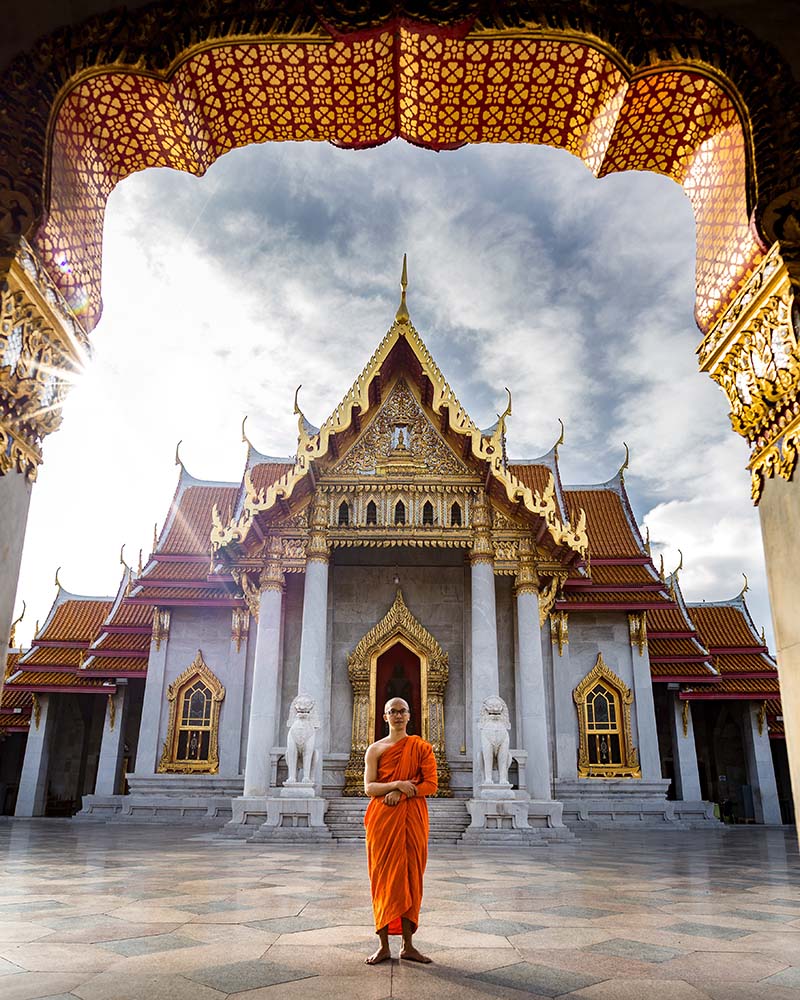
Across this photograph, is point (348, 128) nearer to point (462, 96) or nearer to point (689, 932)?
point (462, 96)

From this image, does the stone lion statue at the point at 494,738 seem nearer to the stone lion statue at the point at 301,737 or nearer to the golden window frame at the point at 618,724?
the stone lion statue at the point at 301,737

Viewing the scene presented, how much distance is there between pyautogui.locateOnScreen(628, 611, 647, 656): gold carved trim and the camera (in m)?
17.2

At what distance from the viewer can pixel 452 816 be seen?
1212 cm

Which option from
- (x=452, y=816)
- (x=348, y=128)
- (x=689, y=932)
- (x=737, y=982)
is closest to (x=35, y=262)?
(x=348, y=128)

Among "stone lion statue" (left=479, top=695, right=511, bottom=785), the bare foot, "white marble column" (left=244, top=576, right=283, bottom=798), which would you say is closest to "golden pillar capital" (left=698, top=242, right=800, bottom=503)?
the bare foot

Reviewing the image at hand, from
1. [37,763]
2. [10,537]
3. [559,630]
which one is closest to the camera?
[10,537]

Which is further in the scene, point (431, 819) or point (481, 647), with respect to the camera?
point (481, 647)

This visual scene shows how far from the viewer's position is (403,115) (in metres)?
4.35

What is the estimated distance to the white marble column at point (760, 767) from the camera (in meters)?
21.0

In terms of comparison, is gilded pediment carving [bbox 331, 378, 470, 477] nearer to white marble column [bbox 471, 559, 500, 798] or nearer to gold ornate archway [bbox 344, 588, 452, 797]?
Result: white marble column [bbox 471, 559, 500, 798]

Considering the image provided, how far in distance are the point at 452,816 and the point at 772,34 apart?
10937mm

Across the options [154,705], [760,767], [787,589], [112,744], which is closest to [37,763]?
[112,744]

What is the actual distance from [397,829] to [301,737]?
302 inches

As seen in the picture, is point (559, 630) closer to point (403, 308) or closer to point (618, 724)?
point (618, 724)
